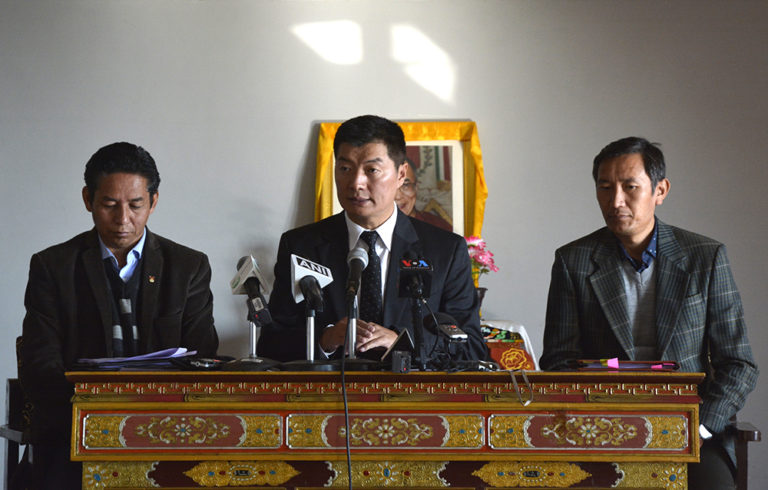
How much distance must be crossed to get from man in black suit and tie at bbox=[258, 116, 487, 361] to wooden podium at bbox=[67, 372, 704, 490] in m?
0.61

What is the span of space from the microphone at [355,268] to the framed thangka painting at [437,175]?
239cm

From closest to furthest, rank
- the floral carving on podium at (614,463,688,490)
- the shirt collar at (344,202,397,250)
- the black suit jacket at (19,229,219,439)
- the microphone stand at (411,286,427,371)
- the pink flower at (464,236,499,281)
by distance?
the floral carving on podium at (614,463,688,490) < the microphone stand at (411,286,427,371) < the black suit jacket at (19,229,219,439) < the shirt collar at (344,202,397,250) < the pink flower at (464,236,499,281)

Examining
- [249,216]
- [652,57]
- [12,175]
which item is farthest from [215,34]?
[652,57]

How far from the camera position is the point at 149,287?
8.18 feet

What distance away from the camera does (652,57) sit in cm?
436

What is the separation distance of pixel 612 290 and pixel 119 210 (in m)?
1.53

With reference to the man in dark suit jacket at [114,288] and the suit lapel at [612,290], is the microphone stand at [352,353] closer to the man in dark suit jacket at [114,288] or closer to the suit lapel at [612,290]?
the man in dark suit jacket at [114,288]

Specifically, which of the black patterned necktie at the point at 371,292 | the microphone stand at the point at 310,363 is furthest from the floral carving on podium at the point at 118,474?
the black patterned necktie at the point at 371,292

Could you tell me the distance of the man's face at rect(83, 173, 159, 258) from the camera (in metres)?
2.48

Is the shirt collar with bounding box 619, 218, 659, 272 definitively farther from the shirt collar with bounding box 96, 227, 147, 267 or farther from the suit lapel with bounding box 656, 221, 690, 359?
the shirt collar with bounding box 96, 227, 147, 267

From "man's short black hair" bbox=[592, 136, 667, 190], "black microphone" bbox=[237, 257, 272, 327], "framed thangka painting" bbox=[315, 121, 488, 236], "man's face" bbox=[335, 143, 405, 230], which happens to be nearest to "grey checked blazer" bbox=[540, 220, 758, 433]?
"man's short black hair" bbox=[592, 136, 667, 190]

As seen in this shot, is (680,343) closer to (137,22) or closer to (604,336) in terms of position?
(604,336)

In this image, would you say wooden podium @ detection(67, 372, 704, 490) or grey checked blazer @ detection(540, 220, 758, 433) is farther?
grey checked blazer @ detection(540, 220, 758, 433)

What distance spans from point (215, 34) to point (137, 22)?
449 millimetres
